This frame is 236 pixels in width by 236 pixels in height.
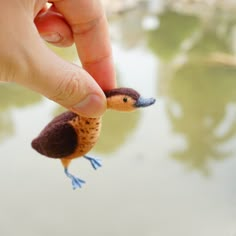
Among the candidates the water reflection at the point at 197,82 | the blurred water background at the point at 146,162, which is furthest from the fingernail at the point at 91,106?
the water reflection at the point at 197,82

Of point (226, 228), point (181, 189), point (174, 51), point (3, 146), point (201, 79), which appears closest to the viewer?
point (226, 228)

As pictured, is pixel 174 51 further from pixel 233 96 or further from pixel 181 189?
pixel 181 189

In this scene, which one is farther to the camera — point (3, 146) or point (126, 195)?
point (3, 146)

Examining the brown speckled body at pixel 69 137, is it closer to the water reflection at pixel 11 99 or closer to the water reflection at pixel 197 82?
the water reflection at pixel 197 82

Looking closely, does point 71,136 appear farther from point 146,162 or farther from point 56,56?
point 146,162

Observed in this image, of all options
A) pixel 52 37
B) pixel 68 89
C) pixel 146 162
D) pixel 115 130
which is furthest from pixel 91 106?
pixel 115 130

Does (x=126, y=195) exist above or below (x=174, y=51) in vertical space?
below

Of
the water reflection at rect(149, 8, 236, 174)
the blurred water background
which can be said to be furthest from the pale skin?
the water reflection at rect(149, 8, 236, 174)

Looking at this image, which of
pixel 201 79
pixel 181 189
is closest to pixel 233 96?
pixel 201 79
